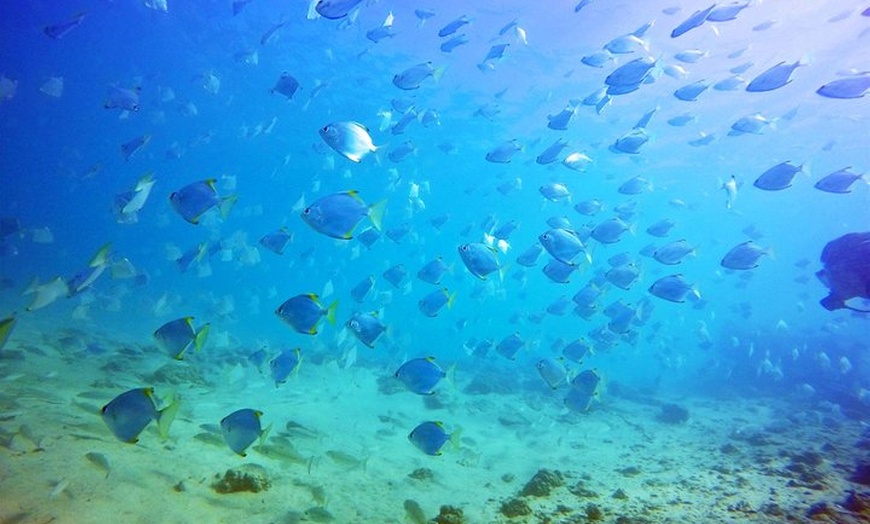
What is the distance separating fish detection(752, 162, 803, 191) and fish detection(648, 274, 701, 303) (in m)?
2.09

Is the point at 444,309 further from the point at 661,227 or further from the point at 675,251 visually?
the point at 661,227

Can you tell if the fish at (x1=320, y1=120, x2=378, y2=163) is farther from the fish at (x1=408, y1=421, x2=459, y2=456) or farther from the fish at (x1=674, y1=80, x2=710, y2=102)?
the fish at (x1=674, y1=80, x2=710, y2=102)

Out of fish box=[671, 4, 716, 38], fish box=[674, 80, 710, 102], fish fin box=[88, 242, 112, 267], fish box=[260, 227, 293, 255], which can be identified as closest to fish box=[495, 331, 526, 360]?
fish box=[260, 227, 293, 255]

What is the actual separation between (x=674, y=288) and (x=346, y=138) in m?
6.30

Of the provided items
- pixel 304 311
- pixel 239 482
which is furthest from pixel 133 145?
pixel 239 482

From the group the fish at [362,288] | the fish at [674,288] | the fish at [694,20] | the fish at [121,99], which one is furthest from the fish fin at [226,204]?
the fish at [694,20]

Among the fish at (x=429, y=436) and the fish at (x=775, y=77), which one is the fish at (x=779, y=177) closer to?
the fish at (x=775, y=77)

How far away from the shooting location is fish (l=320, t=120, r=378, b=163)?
5250mm

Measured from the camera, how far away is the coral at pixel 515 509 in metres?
5.54

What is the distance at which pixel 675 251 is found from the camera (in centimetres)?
850

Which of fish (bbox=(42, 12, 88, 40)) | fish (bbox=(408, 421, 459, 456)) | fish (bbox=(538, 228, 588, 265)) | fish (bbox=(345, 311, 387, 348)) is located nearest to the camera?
fish (bbox=(408, 421, 459, 456))

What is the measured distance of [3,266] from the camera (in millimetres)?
31531

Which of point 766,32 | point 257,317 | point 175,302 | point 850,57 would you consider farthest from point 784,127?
point 175,302

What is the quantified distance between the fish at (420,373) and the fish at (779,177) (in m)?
6.54
